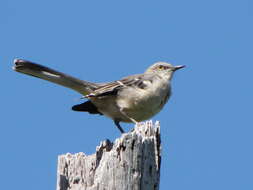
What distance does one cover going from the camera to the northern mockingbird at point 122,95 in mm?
8703

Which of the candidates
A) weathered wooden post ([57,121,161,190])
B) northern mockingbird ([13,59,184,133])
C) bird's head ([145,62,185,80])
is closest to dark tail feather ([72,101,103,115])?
northern mockingbird ([13,59,184,133])

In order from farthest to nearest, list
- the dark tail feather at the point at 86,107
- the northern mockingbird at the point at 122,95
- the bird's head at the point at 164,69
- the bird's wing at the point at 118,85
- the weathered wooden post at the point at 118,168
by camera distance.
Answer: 1. the bird's head at the point at 164,69
2. the dark tail feather at the point at 86,107
3. the bird's wing at the point at 118,85
4. the northern mockingbird at the point at 122,95
5. the weathered wooden post at the point at 118,168

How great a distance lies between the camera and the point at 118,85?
911 centimetres

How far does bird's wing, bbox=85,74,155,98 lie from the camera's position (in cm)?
890

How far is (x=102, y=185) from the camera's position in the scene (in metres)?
5.08

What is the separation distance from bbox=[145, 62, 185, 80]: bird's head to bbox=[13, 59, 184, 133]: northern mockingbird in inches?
18.3

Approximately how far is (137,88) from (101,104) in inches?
29.9

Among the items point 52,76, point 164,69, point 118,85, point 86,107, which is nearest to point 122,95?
point 118,85

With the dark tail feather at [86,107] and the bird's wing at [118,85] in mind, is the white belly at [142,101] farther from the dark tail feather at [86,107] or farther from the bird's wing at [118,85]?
the dark tail feather at [86,107]

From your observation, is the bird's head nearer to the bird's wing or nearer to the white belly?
the bird's wing

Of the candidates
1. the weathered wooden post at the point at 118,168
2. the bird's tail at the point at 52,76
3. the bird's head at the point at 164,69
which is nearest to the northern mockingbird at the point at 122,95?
the bird's tail at the point at 52,76

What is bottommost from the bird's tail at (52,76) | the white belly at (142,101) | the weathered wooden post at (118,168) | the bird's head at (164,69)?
the weathered wooden post at (118,168)

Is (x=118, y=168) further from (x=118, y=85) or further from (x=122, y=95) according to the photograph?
(x=118, y=85)

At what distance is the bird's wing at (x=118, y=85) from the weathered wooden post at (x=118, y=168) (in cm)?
318
